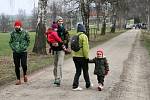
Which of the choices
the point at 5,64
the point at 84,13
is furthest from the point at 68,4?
the point at 5,64

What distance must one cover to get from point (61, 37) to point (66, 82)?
5.25 ft

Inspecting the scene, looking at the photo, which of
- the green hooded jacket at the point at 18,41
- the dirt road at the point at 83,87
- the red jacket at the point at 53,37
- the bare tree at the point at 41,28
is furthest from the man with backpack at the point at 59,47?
the bare tree at the point at 41,28

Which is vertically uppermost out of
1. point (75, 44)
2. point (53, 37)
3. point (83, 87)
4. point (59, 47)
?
point (53, 37)

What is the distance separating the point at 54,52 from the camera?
499 inches

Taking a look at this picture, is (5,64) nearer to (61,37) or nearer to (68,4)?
(61,37)

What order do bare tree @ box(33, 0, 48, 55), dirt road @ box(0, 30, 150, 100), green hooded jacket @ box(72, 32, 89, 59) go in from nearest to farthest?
dirt road @ box(0, 30, 150, 100)
green hooded jacket @ box(72, 32, 89, 59)
bare tree @ box(33, 0, 48, 55)

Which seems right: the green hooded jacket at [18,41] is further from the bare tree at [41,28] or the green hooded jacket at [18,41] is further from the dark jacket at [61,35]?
the bare tree at [41,28]

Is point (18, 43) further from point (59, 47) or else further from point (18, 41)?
point (59, 47)

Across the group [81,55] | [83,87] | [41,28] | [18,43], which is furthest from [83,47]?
[41,28]

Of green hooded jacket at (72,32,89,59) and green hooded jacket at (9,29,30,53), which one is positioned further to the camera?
green hooded jacket at (9,29,30,53)

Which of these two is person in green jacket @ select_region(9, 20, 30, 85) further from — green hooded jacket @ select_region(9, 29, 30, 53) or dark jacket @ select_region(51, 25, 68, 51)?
dark jacket @ select_region(51, 25, 68, 51)

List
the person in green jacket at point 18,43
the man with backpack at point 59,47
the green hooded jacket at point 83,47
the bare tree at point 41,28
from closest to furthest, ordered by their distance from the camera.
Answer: the green hooded jacket at point 83,47
the man with backpack at point 59,47
the person in green jacket at point 18,43
the bare tree at point 41,28

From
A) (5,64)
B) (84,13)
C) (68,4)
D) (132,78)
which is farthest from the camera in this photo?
(68,4)

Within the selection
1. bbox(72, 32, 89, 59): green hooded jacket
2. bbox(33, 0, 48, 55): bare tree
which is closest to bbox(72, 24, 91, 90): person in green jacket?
bbox(72, 32, 89, 59): green hooded jacket
